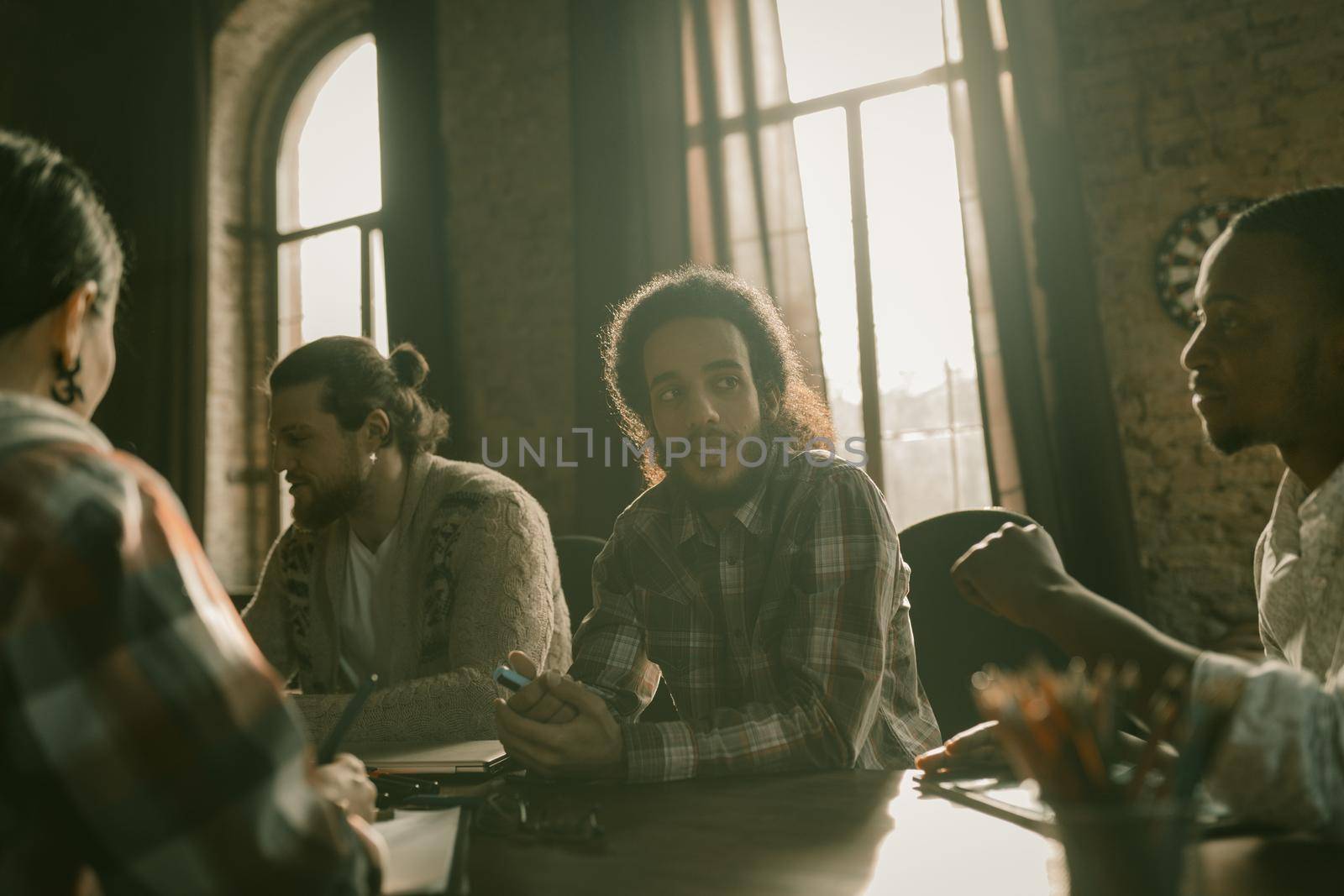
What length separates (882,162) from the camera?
4289 millimetres

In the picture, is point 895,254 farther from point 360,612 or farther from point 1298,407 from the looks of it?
point 1298,407

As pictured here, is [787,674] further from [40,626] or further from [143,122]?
[143,122]

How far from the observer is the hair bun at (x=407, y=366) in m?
2.50

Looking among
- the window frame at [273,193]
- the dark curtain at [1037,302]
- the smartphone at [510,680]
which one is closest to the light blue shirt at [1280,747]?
the smartphone at [510,680]

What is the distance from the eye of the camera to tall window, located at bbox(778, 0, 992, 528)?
412 centimetres

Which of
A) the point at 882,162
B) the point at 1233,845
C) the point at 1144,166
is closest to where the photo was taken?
the point at 1233,845

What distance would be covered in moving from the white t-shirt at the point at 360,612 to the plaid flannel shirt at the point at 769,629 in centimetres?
72

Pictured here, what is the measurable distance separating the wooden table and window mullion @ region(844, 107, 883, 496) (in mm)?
3075

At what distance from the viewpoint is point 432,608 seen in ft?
6.79

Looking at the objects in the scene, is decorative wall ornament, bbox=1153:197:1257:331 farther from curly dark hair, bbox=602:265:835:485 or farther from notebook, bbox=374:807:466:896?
notebook, bbox=374:807:466:896

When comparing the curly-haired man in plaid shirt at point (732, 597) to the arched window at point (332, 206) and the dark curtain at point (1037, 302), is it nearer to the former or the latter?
the dark curtain at point (1037, 302)

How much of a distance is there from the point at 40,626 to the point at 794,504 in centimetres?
122

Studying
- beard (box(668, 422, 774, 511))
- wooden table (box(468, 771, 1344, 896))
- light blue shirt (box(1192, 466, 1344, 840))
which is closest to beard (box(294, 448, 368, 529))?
beard (box(668, 422, 774, 511))

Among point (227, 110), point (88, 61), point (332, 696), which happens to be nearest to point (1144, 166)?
point (332, 696)
